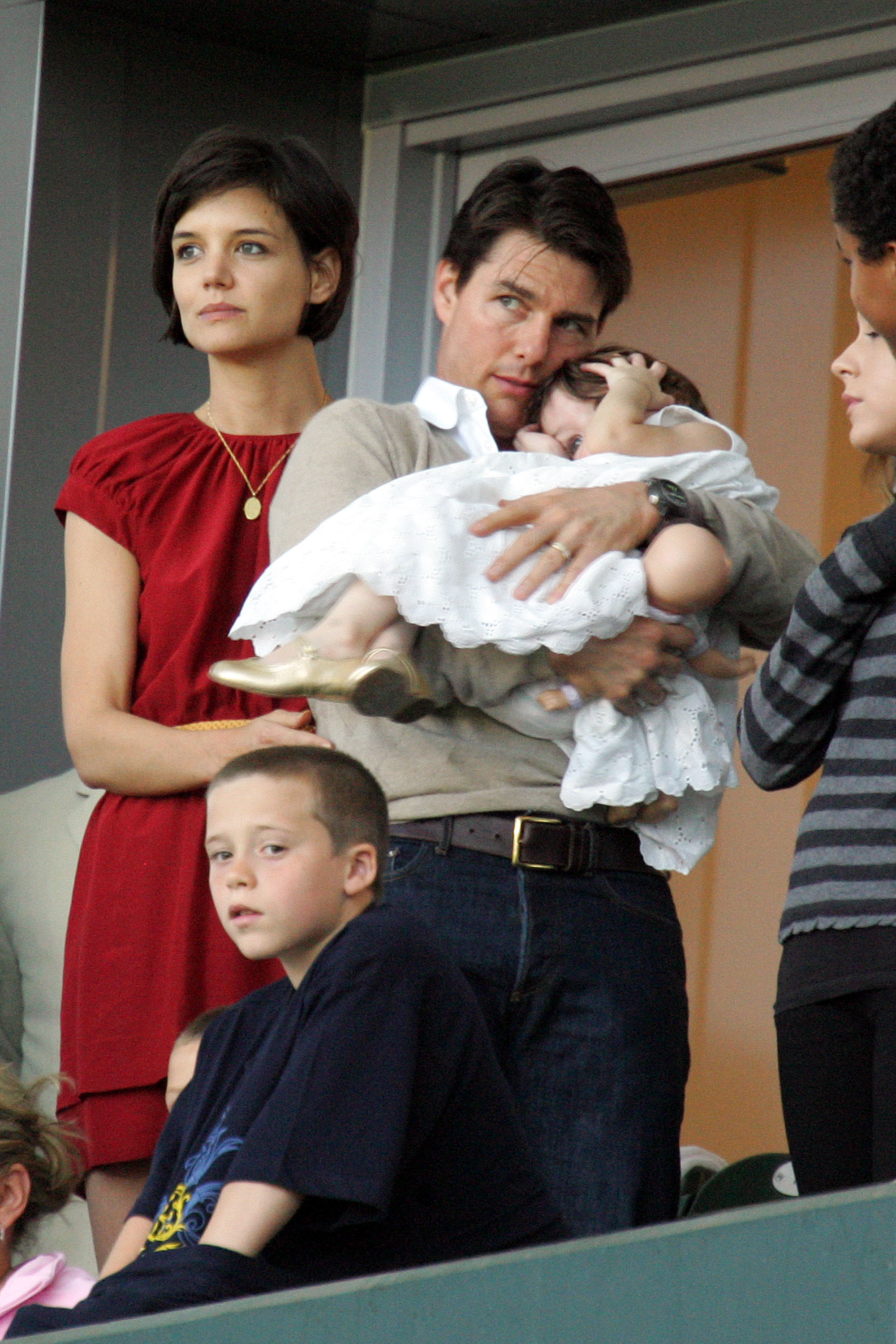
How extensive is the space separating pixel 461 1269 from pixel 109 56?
9.62 ft

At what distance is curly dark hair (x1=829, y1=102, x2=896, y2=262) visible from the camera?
1.84 metres

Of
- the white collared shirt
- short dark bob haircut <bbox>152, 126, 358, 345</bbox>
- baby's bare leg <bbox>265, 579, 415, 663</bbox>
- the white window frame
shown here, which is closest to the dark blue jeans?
baby's bare leg <bbox>265, 579, 415, 663</bbox>

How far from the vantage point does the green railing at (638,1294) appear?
48.8 inches

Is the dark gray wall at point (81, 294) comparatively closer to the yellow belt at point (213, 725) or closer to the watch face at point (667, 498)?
the yellow belt at point (213, 725)

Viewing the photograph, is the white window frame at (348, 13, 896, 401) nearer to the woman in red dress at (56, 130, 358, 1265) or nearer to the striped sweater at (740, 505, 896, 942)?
the woman in red dress at (56, 130, 358, 1265)

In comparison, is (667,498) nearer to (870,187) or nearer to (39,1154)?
(870,187)

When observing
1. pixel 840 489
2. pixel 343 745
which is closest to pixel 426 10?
pixel 840 489

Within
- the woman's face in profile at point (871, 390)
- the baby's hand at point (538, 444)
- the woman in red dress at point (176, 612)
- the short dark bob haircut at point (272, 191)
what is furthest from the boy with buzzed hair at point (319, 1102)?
the short dark bob haircut at point (272, 191)

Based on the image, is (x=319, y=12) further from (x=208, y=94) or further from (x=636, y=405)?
(x=636, y=405)

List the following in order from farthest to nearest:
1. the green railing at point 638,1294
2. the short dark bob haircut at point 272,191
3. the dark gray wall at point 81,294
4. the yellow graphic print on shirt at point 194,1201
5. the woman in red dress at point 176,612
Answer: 1. the dark gray wall at point 81,294
2. the short dark bob haircut at point 272,191
3. the woman in red dress at point 176,612
4. the yellow graphic print on shirt at point 194,1201
5. the green railing at point 638,1294

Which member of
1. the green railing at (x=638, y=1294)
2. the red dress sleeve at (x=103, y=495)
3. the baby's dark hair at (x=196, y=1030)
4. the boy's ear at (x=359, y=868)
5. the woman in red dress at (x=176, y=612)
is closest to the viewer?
the green railing at (x=638, y=1294)

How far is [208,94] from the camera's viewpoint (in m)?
3.80

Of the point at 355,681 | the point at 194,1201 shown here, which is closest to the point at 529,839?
the point at 355,681

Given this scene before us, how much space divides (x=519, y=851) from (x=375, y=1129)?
0.34 m
